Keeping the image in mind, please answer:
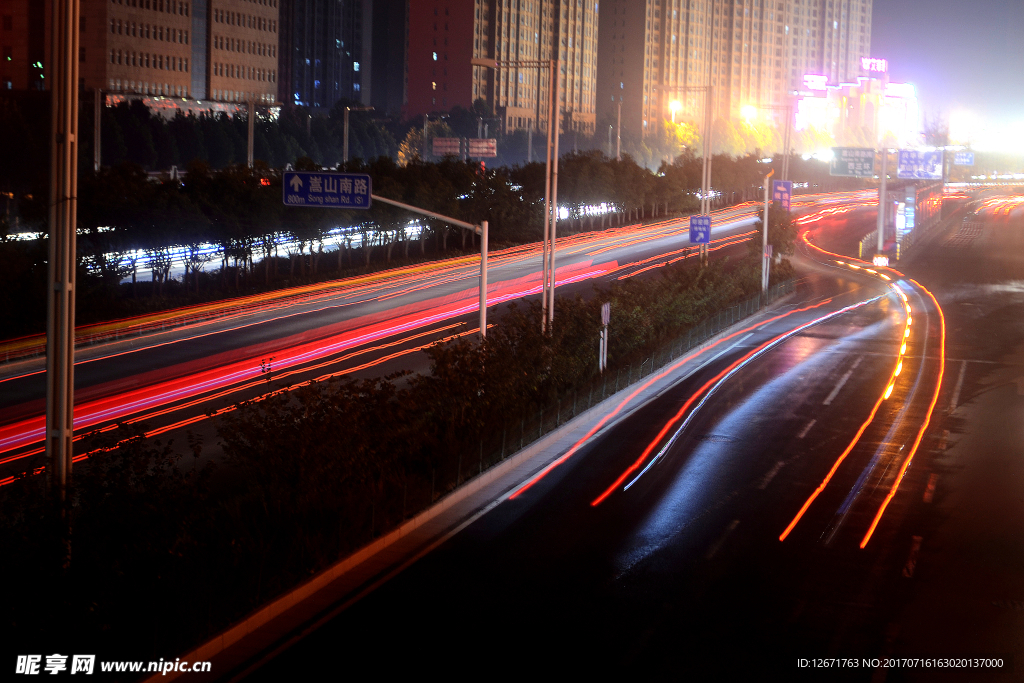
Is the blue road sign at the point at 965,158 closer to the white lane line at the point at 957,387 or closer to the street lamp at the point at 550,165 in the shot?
the white lane line at the point at 957,387

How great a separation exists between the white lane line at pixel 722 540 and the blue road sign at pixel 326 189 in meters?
11.0

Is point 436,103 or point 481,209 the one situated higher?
point 436,103

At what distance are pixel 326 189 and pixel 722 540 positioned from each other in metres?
12.6

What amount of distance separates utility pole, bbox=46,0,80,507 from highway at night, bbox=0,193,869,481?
3.95 m

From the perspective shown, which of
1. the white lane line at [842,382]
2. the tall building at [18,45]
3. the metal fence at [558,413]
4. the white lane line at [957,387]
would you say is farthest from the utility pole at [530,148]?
the white lane line at [957,387]

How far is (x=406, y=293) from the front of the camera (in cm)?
4816

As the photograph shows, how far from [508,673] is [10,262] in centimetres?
3184

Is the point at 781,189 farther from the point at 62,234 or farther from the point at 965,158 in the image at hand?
the point at 965,158

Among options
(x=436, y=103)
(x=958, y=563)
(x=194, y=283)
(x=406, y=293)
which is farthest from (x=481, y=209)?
(x=436, y=103)

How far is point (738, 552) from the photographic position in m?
16.0

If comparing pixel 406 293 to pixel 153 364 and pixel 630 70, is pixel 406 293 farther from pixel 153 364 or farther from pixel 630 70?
pixel 630 70

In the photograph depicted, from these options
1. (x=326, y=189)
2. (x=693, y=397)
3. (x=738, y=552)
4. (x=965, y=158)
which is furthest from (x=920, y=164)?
(x=738, y=552)

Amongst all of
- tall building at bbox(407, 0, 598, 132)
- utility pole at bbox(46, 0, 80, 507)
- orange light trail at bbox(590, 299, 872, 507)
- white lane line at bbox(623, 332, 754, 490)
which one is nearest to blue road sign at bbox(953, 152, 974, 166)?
orange light trail at bbox(590, 299, 872, 507)

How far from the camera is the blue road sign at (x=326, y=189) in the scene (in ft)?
74.1
